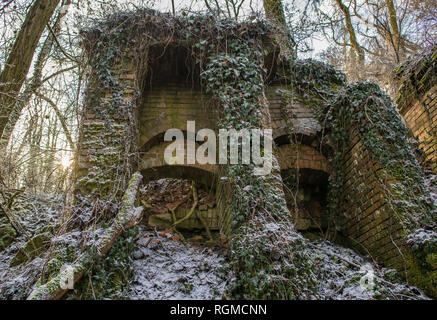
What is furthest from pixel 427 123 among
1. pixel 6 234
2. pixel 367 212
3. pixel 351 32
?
pixel 6 234

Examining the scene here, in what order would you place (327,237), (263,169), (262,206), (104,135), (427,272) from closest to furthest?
(427,272)
(262,206)
(263,169)
(104,135)
(327,237)

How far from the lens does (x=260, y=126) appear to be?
161 inches

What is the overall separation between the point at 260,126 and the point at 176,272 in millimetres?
2170

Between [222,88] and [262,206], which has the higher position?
[222,88]

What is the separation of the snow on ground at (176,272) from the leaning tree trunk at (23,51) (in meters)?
2.20

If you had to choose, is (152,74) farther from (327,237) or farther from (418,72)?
(418,72)

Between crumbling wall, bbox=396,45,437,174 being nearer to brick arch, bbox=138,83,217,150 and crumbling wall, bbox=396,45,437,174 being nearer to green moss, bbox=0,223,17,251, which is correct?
brick arch, bbox=138,83,217,150

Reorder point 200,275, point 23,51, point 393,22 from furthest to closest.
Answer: point 393,22 < point 200,275 < point 23,51

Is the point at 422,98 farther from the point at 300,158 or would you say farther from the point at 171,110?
the point at 171,110

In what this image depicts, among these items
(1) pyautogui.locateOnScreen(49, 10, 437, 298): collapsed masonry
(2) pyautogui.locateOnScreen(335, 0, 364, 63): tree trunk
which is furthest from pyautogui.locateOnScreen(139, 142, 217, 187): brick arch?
(2) pyautogui.locateOnScreen(335, 0, 364, 63): tree trunk

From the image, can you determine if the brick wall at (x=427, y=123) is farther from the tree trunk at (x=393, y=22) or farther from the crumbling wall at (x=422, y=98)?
the tree trunk at (x=393, y=22)
